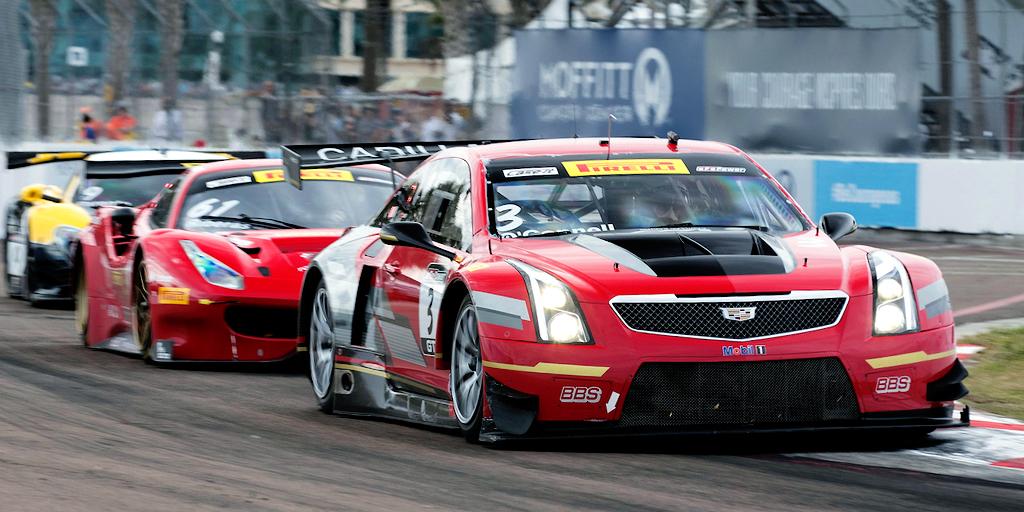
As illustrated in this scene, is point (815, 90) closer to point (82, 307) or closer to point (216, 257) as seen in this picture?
point (82, 307)

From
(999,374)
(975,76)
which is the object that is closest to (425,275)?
(999,374)

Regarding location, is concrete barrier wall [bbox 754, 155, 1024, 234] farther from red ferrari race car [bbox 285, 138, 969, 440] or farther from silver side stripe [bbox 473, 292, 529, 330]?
silver side stripe [bbox 473, 292, 529, 330]

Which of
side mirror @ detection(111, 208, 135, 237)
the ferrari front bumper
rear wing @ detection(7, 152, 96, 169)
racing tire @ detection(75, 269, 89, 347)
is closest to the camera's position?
the ferrari front bumper

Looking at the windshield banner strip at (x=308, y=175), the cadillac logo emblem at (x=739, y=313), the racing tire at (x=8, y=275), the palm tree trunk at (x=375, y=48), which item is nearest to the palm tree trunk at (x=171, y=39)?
the palm tree trunk at (x=375, y=48)

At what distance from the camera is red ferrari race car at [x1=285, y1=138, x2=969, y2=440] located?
21.0ft

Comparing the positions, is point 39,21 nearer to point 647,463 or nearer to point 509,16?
point 509,16

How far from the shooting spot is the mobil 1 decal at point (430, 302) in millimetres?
7270

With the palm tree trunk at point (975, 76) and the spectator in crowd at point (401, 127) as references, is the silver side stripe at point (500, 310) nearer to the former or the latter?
the palm tree trunk at point (975, 76)

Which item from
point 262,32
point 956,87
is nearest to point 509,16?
point 262,32

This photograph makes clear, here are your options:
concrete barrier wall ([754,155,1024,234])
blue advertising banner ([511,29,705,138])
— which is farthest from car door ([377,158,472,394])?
blue advertising banner ([511,29,705,138])

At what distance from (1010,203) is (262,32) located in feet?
43.1

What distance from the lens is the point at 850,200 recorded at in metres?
22.9

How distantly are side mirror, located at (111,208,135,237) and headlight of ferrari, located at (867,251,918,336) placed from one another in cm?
637

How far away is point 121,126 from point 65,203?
40.8 feet
